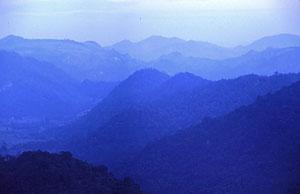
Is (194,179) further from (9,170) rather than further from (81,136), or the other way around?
(81,136)

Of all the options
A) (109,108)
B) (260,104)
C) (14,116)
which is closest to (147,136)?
(260,104)

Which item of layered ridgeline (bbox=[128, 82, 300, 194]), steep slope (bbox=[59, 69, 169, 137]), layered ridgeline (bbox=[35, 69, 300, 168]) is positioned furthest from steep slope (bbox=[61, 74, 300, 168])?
layered ridgeline (bbox=[128, 82, 300, 194])

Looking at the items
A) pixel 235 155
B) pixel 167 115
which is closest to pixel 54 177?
pixel 235 155

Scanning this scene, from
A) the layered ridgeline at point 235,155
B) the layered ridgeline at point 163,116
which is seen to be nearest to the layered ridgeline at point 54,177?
the layered ridgeline at point 235,155

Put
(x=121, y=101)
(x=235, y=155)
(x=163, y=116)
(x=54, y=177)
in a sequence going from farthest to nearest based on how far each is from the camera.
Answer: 1. (x=121, y=101)
2. (x=163, y=116)
3. (x=235, y=155)
4. (x=54, y=177)

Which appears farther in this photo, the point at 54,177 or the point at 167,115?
the point at 167,115

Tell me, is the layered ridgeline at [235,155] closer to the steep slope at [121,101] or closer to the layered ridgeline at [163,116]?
the layered ridgeline at [163,116]

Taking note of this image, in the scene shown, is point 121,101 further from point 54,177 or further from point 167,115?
point 54,177
